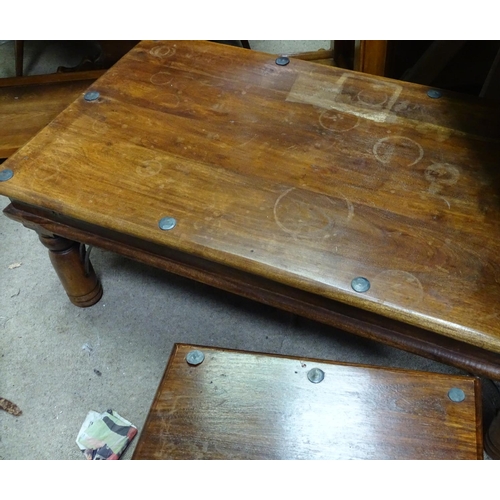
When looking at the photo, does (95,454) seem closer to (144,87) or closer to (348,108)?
(144,87)

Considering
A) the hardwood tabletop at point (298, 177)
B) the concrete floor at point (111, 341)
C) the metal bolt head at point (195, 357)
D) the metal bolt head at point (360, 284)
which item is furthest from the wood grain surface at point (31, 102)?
the metal bolt head at point (360, 284)

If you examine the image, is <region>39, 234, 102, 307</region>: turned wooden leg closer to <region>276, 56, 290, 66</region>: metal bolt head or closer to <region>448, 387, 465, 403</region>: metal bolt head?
<region>276, 56, 290, 66</region>: metal bolt head

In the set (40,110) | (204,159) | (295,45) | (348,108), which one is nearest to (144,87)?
(204,159)

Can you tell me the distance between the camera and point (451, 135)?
4.05 feet

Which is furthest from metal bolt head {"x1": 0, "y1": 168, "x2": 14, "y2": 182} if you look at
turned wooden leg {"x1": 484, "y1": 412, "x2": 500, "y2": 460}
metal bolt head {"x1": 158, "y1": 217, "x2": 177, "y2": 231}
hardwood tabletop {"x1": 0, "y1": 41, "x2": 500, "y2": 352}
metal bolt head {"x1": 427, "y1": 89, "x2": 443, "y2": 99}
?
turned wooden leg {"x1": 484, "y1": 412, "x2": 500, "y2": 460}

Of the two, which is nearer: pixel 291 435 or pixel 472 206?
pixel 291 435

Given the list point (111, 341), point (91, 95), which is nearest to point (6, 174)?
point (91, 95)

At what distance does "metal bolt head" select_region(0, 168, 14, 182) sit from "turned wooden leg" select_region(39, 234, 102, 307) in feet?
0.66

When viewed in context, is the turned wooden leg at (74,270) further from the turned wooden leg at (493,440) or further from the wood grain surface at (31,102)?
the turned wooden leg at (493,440)

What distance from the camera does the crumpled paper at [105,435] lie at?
4.34 feet

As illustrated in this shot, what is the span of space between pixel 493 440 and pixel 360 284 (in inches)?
20.0

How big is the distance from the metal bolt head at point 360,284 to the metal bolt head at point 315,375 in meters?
0.15

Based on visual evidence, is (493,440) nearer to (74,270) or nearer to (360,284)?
(360,284)

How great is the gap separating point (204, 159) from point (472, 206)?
0.55 m
